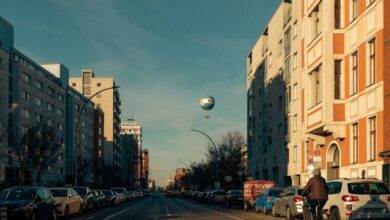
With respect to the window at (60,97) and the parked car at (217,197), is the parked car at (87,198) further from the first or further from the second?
the window at (60,97)

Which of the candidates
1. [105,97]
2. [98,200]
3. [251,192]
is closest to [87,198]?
[98,200]

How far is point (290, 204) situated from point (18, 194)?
37.3ft

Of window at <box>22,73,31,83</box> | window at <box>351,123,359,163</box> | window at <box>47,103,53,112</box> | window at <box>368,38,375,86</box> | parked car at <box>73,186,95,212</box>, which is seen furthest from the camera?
window at <box>47,103,53,112</box>

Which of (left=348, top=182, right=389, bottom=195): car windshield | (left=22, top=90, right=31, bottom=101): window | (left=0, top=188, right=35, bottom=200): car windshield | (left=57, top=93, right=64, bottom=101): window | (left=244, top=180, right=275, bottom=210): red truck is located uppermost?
(left=57, top=93, right=64, bottom=101): window

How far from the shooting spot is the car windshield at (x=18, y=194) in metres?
21.1

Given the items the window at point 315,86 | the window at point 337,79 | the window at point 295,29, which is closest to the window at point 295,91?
the window at point 295,29

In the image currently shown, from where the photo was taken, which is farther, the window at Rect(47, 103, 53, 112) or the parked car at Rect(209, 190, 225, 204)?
the window at Rect(47, 103, 53, 112)

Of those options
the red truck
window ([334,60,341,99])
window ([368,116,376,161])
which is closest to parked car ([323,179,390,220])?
window ([368,116,376,161])

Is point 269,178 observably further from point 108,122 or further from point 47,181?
point 108,122

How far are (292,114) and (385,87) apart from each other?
2371 cm

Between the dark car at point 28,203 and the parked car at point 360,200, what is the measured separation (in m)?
10.3

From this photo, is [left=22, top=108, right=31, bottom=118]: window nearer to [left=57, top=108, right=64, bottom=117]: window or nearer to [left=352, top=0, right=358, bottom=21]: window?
[left=57, top=108, right=64, bottom=117]: window

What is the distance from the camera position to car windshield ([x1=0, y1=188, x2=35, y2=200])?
2106 cm

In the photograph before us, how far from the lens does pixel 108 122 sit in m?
151
